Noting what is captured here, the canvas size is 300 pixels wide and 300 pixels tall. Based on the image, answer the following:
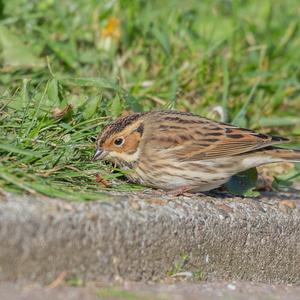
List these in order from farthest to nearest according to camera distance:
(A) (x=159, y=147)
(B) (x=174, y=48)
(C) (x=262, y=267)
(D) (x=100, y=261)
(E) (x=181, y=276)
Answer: (B) (x=174, y=48)
(A) (x=159, y=147)
(C) (x=262, y=267)
(E) (x=181, y=276)
(D) (x=100, y=261)

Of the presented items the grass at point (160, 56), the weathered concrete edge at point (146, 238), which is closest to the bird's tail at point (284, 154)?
the weathered concrete edge at point (146, 238)

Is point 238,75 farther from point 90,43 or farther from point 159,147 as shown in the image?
point 159,147

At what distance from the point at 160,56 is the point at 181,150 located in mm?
2137

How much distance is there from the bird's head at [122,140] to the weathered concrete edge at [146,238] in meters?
0.51

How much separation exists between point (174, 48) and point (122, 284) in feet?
11.4

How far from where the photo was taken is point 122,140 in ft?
17.2

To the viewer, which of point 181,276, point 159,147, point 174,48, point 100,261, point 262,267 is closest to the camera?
point 100,261

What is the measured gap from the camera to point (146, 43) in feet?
24.2

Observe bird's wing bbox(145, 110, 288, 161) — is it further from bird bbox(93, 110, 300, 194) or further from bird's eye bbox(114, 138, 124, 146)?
bird's eye bbox(114, 138, 124, 146)

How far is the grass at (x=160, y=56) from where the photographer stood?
651 centimetres

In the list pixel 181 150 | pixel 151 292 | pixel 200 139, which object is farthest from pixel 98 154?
pixel 151 292

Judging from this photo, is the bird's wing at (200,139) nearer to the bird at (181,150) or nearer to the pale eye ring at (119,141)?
the bird at (181,150)

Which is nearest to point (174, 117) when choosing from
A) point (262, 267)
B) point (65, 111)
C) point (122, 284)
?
point (65, 111)

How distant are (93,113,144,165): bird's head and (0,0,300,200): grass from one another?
30 centimetres
